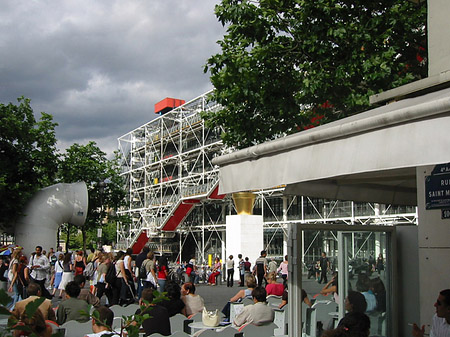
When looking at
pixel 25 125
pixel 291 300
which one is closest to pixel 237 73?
pixel 291 300

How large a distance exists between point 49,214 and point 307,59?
17.9 meters

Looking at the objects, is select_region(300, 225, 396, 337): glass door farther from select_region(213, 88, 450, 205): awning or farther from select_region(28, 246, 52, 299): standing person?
select_region(28, 246, 52, 299): standing person

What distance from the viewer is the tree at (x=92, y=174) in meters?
33.0

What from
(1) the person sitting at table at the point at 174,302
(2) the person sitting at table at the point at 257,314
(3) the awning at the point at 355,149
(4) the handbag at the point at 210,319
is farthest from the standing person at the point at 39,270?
(3) the awning at the point at 355,149

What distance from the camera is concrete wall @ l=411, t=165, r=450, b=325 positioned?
4.21 metres

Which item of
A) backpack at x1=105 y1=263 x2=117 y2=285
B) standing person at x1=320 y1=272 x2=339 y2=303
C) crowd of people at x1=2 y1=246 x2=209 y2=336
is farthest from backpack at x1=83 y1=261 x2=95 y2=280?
standing person at x1=320 y1=272 x2=339 y2=303

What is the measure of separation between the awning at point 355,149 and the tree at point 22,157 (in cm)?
2288

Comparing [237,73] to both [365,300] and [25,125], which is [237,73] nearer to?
[365,300]

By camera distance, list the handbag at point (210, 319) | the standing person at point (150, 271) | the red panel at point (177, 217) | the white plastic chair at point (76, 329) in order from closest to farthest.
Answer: the white plastic chair at point (76, 329) → the handbag at point (210, 319) → the standing person at point (150, 271) → the red panel at point (177, 217)

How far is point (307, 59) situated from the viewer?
1266 cm

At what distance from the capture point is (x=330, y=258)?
425 centimetres

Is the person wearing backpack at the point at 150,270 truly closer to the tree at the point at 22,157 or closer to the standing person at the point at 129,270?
the standing person at the point at 129,270

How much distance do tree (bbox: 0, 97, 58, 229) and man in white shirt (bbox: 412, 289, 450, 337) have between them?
928 inches

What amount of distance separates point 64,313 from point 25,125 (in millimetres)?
22429
